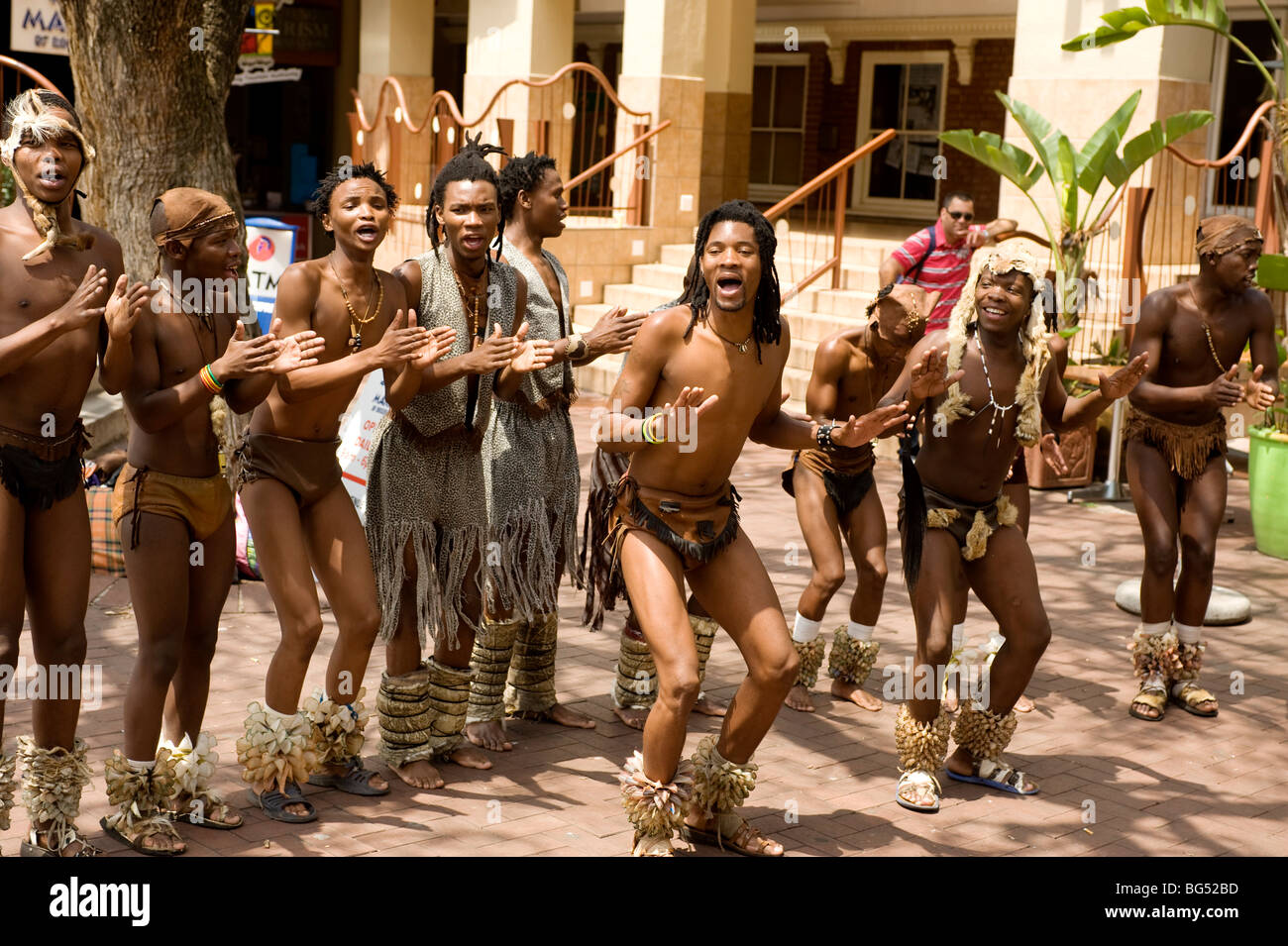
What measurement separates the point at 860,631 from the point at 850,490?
65 centimetres

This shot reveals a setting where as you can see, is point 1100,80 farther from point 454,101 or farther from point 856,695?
point 454,101

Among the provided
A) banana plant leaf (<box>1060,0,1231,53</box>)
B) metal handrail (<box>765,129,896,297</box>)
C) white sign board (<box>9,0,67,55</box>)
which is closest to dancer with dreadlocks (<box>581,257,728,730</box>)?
banana plant leaf (<box>1060,0,1231,53</box>)

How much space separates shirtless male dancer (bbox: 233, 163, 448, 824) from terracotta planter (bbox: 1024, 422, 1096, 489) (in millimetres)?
6995

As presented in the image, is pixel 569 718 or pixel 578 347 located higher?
pixel 578 347

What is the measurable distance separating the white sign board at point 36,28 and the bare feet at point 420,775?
11.4 meters

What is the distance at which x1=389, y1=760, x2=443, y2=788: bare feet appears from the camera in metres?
5.41

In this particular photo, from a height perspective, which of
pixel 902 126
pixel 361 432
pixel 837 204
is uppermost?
pixel 902 126

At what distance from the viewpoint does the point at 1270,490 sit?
30.5ft

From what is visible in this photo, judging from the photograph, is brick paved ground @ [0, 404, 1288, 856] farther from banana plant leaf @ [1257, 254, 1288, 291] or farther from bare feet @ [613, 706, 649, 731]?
banana plant leaf @ [1257, 254, 1288, 291]

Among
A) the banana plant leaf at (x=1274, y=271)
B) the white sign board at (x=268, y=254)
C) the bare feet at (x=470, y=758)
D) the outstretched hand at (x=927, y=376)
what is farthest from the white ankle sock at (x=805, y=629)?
the white sign board at (x=268, y=254)

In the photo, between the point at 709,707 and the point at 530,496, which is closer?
→ the point at 530,496

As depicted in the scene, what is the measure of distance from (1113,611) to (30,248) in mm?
5946

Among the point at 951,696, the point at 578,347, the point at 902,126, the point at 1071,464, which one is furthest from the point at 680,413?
the point at 902,126

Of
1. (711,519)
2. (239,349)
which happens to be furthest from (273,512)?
(711,519)
